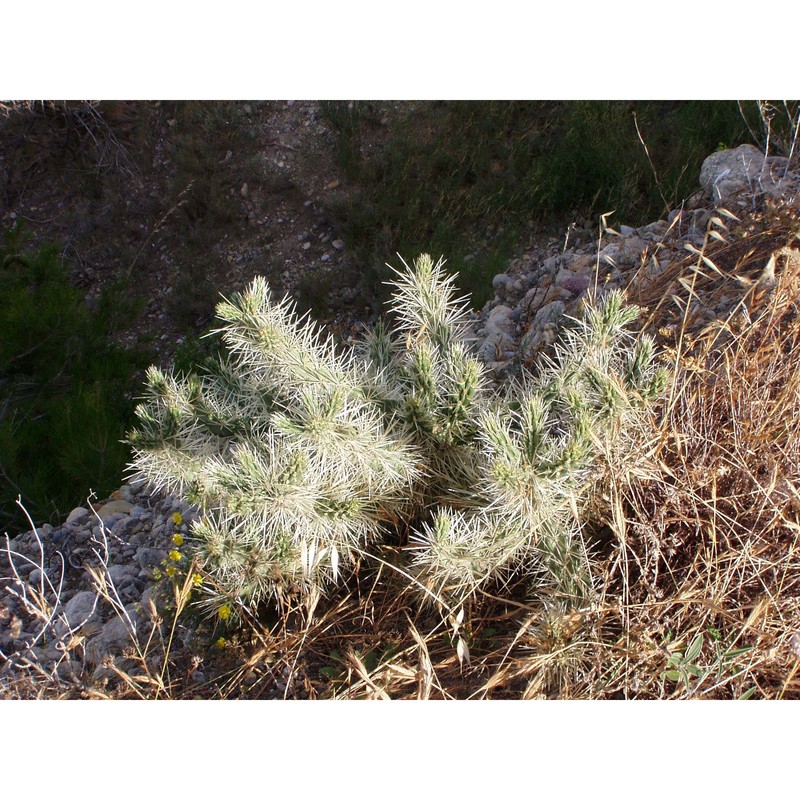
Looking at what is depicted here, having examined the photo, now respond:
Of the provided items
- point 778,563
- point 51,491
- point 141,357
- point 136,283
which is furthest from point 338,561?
point 136,283

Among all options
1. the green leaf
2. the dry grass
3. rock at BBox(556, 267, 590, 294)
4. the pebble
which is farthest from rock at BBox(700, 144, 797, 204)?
the pebble

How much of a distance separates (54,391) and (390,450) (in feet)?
10.9

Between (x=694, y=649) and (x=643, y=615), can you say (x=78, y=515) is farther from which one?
(x=694, y=649)

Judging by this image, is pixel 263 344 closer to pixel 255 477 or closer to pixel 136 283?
pixel 255 477

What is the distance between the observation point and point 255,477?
1803 mm

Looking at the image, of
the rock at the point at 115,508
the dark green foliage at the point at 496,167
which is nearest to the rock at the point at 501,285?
the dark green foliage at the point at 496,167

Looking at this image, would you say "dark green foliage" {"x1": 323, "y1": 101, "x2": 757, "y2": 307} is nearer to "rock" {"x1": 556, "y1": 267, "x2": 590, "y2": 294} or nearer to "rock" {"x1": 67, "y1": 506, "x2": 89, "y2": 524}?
"rock" {"x1": 556, "y1": 267, "x2": 590, "y2": 294}

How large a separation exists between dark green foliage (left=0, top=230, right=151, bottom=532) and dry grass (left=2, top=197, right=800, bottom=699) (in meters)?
1.56

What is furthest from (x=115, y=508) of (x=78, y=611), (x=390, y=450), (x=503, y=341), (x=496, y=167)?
(x=496, y=167)

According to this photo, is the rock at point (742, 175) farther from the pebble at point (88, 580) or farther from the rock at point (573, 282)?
the pebble at point (88, 580)

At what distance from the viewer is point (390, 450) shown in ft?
6.71

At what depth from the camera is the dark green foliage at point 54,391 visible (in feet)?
12.2

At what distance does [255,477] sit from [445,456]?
2.07ft

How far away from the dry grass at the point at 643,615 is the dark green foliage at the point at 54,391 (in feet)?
5.11
